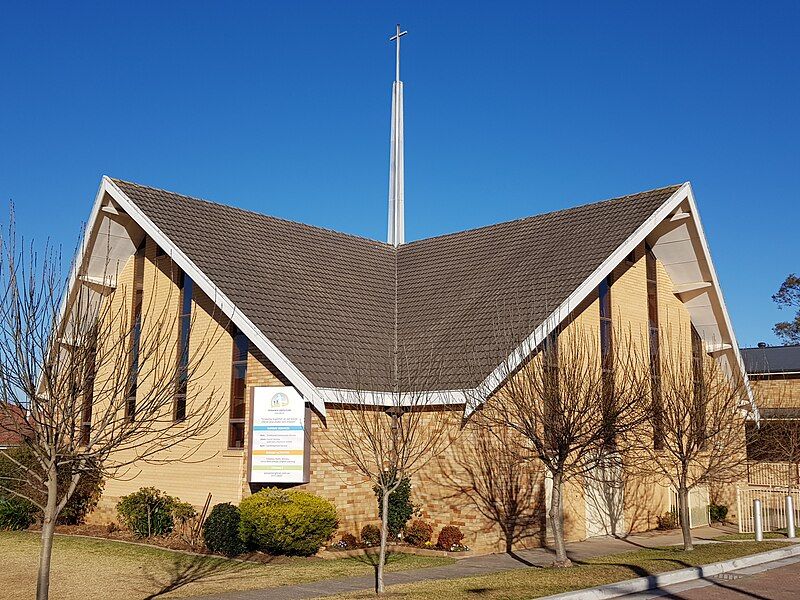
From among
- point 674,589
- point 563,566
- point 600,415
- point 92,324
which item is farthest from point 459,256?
point 92,324

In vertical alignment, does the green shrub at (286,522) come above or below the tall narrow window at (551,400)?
below

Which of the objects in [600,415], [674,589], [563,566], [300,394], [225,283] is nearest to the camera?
[674,589]

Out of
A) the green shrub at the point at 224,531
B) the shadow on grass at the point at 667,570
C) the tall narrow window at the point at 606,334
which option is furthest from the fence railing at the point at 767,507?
the green shrub at the point at 224,531

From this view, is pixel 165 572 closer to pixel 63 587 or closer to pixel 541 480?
pixel 63 587

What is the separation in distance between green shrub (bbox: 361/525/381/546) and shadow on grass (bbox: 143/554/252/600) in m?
2.99

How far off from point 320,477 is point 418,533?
250cm

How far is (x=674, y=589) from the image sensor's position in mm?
14023

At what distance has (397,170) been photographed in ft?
111

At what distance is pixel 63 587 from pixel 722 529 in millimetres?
18241

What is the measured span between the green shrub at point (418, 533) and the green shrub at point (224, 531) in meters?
3.69

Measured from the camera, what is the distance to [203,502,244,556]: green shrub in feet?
58.2

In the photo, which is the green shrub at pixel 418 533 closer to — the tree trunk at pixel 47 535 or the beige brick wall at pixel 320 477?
the beige brick wall at pixel 320 477

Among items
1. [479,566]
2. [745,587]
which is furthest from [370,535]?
[745,587]

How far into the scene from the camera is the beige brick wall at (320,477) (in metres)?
18.9
